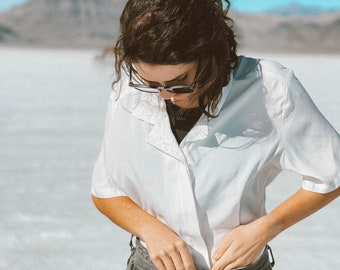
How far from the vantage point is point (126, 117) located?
0.80 m

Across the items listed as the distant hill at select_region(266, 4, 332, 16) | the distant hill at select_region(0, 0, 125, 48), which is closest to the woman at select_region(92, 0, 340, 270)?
the distant hill at select_region(0, 0, 125, 48)

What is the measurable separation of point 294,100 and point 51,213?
8.77 ft

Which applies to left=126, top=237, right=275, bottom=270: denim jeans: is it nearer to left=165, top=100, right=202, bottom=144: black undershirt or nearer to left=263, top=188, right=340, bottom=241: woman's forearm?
left=263, top=188, right=340, bottom=241: woman's forearm

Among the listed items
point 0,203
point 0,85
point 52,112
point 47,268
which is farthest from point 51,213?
point 0,85

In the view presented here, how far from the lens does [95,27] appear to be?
92250 millimetres

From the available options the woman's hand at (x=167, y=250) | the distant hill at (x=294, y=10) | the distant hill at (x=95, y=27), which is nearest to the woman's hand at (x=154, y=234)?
the woman's hand at (x=167, y=250)

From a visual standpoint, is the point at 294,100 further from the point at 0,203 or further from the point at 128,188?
the point at 0,203

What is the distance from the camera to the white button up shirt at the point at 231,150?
2.49 feet

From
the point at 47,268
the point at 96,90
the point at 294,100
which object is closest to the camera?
the point at 294,100

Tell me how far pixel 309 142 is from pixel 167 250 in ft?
0.70

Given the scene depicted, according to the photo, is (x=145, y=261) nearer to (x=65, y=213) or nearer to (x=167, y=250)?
(x=167, y=250)

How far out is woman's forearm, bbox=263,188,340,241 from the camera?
0.78 meters

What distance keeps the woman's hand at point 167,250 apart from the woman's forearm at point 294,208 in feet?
0.35

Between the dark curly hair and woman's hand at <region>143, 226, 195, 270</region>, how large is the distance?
0.16 meters
